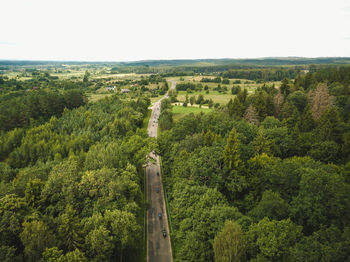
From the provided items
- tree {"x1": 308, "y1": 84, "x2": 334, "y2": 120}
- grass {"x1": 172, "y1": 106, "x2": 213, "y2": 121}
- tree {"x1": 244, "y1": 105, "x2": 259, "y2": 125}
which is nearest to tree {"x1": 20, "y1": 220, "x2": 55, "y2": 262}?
tree {"x1": 244, "y1": 105, "x2": 259, "y2": 125}

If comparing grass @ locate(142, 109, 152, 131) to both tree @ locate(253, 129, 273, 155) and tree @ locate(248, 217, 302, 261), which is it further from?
tree @ locate(248, 217, 302, 261)

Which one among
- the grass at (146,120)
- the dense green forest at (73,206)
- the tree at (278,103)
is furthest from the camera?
the grass at (146,120)

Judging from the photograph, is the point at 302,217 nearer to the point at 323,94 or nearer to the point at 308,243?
the point at 308,243

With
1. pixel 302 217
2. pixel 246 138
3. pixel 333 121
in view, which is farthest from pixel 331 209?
pixel 333 121

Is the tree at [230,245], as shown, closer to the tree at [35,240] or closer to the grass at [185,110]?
the tree at [35,240]

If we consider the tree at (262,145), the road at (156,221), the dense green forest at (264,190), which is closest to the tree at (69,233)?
the road at (156,221)
